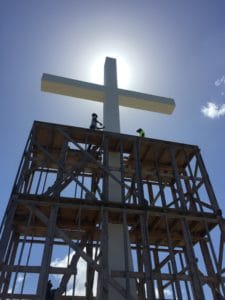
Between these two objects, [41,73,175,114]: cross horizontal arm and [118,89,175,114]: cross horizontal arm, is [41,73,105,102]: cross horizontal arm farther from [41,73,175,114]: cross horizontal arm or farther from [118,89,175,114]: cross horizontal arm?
[118,89,175,114]: cross horizontal arm

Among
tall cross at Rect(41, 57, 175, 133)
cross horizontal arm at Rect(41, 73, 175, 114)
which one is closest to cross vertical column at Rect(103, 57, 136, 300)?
tall cross at Rect(41, 57, 175, 133)

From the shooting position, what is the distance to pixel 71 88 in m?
13.1

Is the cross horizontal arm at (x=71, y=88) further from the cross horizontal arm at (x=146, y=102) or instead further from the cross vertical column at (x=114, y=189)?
the cross horizontal arm at (x=146, y=102)

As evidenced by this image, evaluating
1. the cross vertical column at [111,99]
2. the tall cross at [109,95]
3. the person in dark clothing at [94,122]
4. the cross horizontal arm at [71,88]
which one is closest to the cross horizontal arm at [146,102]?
the tall cross at [109,95]

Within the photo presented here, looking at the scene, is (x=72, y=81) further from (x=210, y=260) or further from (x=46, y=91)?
(x=210, y=260)

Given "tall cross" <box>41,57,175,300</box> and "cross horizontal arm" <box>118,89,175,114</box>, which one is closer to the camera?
"tall cross" <box>41,57,175,300</box>

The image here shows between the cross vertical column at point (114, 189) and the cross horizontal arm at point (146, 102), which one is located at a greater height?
the cross horizontal arm at point (146, 102)

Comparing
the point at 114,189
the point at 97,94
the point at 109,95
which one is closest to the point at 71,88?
the point at 97,94

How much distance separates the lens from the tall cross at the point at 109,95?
1255cm

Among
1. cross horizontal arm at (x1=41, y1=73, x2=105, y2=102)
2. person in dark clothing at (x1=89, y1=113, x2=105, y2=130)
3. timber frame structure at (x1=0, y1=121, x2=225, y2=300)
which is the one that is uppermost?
cross horizontal arm at (x1=41, y1=73, x2=105, y2=102)

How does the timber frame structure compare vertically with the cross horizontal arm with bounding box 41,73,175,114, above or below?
below

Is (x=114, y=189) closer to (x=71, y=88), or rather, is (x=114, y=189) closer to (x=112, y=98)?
(x=112, y=98)

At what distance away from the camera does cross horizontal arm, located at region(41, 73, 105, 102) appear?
12.8m

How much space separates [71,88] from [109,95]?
1578 mm
